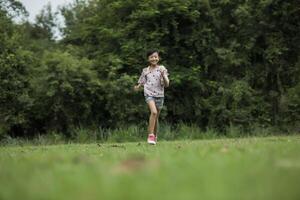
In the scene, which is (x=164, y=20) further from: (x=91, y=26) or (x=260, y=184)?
(x=260, y=184)

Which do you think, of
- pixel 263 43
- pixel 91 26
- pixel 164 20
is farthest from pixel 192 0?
pixel 91 26

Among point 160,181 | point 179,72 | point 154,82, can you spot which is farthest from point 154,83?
point 179,72

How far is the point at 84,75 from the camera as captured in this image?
21266 millimetres

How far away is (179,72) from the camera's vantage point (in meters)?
21.9

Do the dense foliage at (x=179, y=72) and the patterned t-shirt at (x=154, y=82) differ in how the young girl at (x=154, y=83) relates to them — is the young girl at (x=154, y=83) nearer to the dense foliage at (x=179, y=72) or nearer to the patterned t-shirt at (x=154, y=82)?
the patterned t-shirt at (x=154, y=82)

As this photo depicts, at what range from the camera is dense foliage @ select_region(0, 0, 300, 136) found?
823 inches

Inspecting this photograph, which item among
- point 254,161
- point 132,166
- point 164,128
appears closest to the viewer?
point 132,166

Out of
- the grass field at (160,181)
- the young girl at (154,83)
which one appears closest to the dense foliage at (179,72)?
the young girl at (154,83)

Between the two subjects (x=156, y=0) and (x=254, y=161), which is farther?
(x=156, y=0)

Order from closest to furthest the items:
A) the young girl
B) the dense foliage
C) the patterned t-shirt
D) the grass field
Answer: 1. the grass field
2. the young girl
3. the patterned t-shirt
4. the dense foliage

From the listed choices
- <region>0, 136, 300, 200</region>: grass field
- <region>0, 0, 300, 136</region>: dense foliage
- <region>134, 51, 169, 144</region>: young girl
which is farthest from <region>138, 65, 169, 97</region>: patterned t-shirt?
<region>0, 0, 300, 136</region>: dense foliage

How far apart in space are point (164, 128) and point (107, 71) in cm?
526

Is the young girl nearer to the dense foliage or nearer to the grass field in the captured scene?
the grass field

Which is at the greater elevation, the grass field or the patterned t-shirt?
the patterned t-shirt
